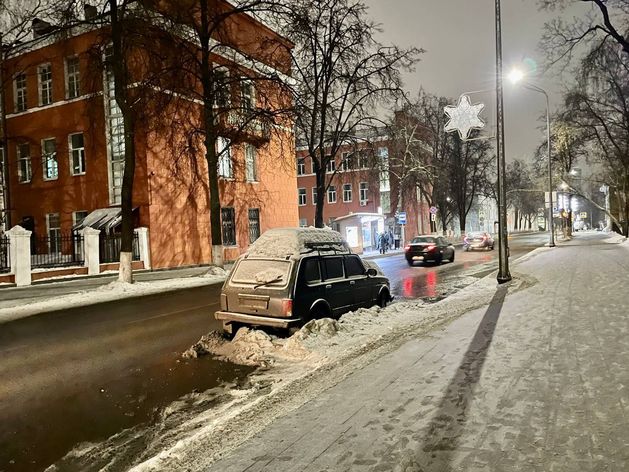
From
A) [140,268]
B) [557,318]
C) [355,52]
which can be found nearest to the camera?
[557,318]

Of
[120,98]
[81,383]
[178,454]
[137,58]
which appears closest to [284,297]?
[81,383]

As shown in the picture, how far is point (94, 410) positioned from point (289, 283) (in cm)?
304

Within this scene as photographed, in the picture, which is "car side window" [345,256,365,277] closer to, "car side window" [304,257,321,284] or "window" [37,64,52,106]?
"car side window" [304,257,321,284]

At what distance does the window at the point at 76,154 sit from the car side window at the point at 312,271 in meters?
21.4

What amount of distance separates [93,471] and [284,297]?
364 cm

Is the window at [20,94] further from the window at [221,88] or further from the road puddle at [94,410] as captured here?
the road puddle at [94,410]

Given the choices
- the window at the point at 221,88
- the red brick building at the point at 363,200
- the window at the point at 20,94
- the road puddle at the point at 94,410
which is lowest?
the road puddle at the point at 94,410

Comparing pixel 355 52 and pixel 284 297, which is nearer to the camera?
pixel 284 297

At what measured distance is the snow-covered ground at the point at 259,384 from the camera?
375 centimetres

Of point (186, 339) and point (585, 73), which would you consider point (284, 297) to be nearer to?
point (186, 339)

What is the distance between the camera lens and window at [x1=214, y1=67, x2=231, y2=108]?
60.9 feet

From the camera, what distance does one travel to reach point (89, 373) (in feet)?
20.6

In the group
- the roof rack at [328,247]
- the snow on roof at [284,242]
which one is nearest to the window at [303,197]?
Answer: the roof rack at [328,247]

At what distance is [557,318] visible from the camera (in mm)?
7852
